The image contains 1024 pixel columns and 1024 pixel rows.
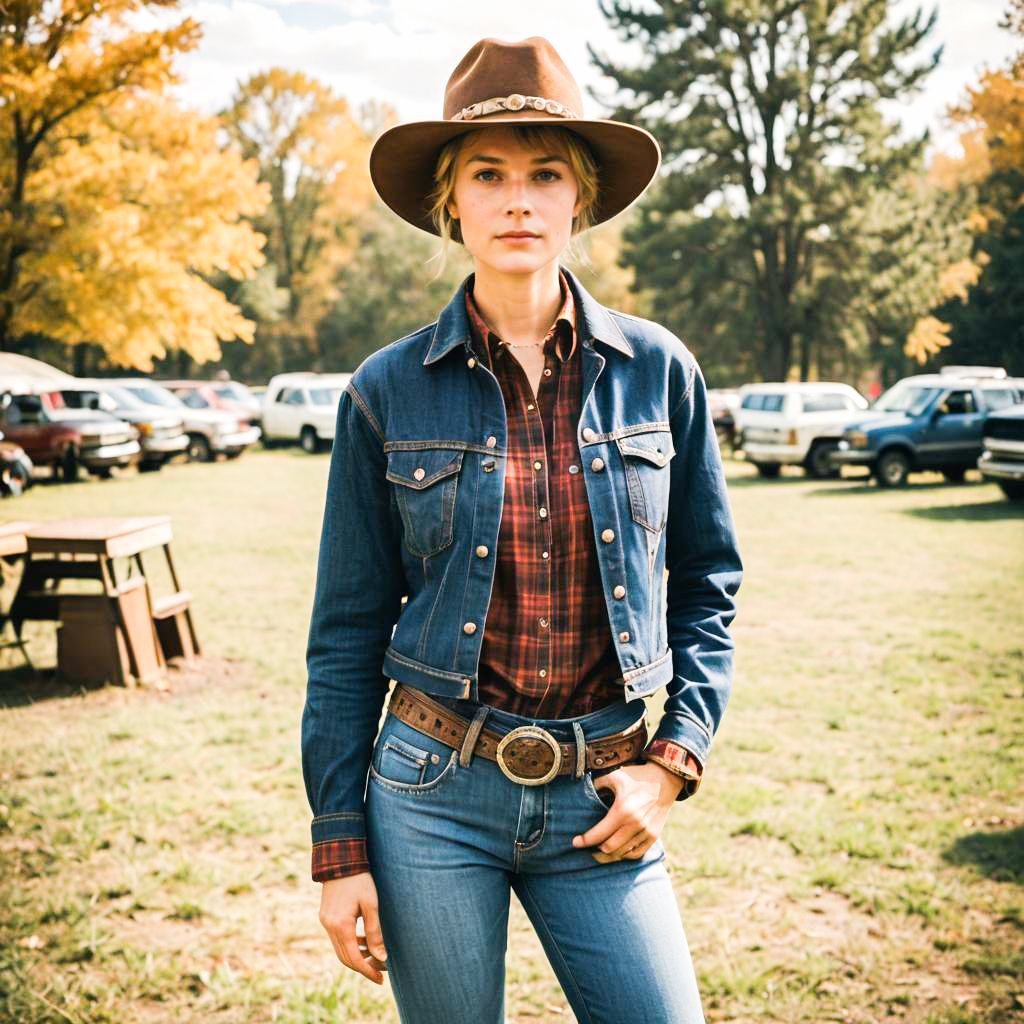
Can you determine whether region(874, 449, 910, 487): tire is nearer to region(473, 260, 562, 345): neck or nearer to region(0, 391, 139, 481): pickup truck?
region(0, 391, 139, 481): pickup truck

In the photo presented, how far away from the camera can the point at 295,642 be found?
800cm

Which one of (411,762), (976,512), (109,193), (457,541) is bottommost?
(976,512)

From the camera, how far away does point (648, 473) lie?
1.84 metres

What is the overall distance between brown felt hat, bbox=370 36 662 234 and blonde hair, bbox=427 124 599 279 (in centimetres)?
2

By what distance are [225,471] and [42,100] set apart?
8020 mm

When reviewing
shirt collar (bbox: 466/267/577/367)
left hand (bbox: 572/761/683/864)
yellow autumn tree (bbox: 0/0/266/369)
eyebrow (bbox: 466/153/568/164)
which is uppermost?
yellow autumn tree (bbox: 0/0/266/369)

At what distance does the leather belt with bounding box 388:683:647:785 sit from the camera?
1.69 metres

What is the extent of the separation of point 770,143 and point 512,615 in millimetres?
35559

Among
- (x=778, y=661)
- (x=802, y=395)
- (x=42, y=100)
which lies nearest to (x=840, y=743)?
(x=778, y=661)

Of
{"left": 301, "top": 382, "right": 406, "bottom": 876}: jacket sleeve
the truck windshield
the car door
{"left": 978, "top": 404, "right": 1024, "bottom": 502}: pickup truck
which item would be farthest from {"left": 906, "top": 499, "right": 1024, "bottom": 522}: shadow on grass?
{"left": 301, "top": 382, "right": 406, "bottom": 876}: jacket sleeve

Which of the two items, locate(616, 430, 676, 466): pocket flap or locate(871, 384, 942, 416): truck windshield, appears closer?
locate(616, 430, 676, 466): pocket flap

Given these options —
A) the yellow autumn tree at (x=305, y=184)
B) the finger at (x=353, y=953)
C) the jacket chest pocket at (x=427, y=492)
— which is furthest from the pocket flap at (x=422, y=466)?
the yellow autumn tree at (x=305, y=184)

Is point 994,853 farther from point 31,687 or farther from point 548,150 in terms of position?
point 31,687

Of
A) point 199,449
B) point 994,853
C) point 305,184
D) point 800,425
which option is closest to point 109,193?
point 199,449
